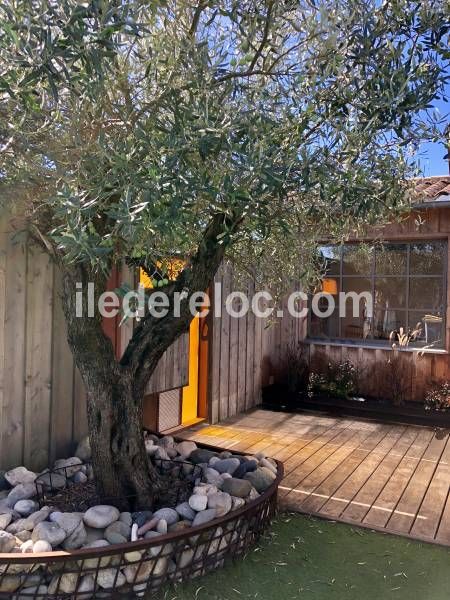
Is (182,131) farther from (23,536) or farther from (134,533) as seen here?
(23,536)

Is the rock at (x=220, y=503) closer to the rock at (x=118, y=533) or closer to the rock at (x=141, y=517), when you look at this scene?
the rock at (x=141, y=517)

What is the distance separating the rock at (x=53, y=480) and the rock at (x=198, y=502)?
2.87 feet

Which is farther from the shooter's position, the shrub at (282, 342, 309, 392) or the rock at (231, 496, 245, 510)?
the shrub at (282, 342, 309, 392)

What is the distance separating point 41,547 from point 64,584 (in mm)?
190

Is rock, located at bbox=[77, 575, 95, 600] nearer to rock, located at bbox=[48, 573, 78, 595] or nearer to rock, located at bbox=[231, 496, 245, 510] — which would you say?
rock, located at bbox=[48, 573, 78, 595]

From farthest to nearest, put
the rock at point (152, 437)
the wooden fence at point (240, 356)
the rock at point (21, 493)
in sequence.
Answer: the wooden fence at point (240, 356) → the rock at point (152, 437) → the rock at point (21, 493)

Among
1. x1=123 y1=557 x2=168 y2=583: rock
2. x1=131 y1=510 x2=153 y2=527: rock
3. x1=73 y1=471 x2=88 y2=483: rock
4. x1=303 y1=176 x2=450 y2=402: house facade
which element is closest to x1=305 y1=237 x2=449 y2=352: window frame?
x1=303 y1=176 x2=450 y2=402: house facade

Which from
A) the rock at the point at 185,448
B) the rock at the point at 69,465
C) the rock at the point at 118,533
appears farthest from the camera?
the rock at the point at 185,448

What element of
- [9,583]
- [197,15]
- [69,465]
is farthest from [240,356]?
[197,15]

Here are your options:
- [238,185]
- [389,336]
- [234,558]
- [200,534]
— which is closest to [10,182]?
[238,185]

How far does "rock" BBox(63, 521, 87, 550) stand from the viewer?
2240mm

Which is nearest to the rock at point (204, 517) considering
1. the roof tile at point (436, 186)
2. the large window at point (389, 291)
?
the roof tile at point (436, 186)

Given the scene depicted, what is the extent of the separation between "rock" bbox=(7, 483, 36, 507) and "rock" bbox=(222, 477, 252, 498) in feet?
3.66

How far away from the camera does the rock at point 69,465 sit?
3.08m
